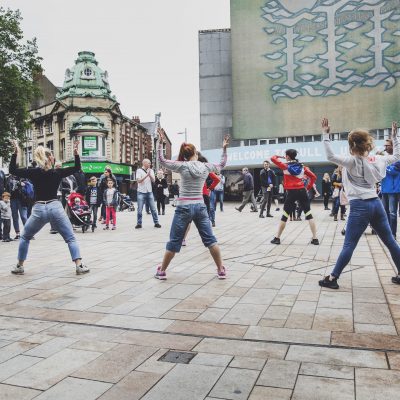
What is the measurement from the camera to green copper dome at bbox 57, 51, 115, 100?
48.1m

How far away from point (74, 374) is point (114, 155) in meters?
48.4

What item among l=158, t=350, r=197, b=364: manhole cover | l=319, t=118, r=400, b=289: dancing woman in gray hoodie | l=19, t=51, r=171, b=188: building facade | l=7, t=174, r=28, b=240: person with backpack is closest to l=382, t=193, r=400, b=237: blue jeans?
l=319, t=118, r=400, b=289: dancing woman in gray hoodie

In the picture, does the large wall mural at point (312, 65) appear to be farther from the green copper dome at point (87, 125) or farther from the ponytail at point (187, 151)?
the ponytail at point (187, 151)

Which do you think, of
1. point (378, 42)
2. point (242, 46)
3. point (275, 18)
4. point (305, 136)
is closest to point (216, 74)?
point (242, 46)

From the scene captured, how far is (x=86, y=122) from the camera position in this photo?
45.9 metres

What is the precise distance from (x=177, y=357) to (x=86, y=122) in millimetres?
45201

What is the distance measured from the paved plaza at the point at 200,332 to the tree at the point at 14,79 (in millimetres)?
24880

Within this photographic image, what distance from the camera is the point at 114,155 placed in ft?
164

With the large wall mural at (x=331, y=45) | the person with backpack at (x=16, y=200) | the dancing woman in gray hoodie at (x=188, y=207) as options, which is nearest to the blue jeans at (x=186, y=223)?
the dancing woman in gray hoodie at (x=188, y=207)

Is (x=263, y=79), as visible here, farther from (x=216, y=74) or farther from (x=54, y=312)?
(x=54, y=312)

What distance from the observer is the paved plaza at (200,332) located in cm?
271

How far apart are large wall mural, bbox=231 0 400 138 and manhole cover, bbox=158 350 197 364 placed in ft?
123

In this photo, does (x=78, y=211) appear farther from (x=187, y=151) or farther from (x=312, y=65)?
(x=312, y=65)

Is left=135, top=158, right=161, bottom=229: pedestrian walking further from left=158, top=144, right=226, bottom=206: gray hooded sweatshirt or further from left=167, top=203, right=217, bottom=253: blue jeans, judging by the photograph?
left=167, top=203, right=217, bottom=253: blue jeans
